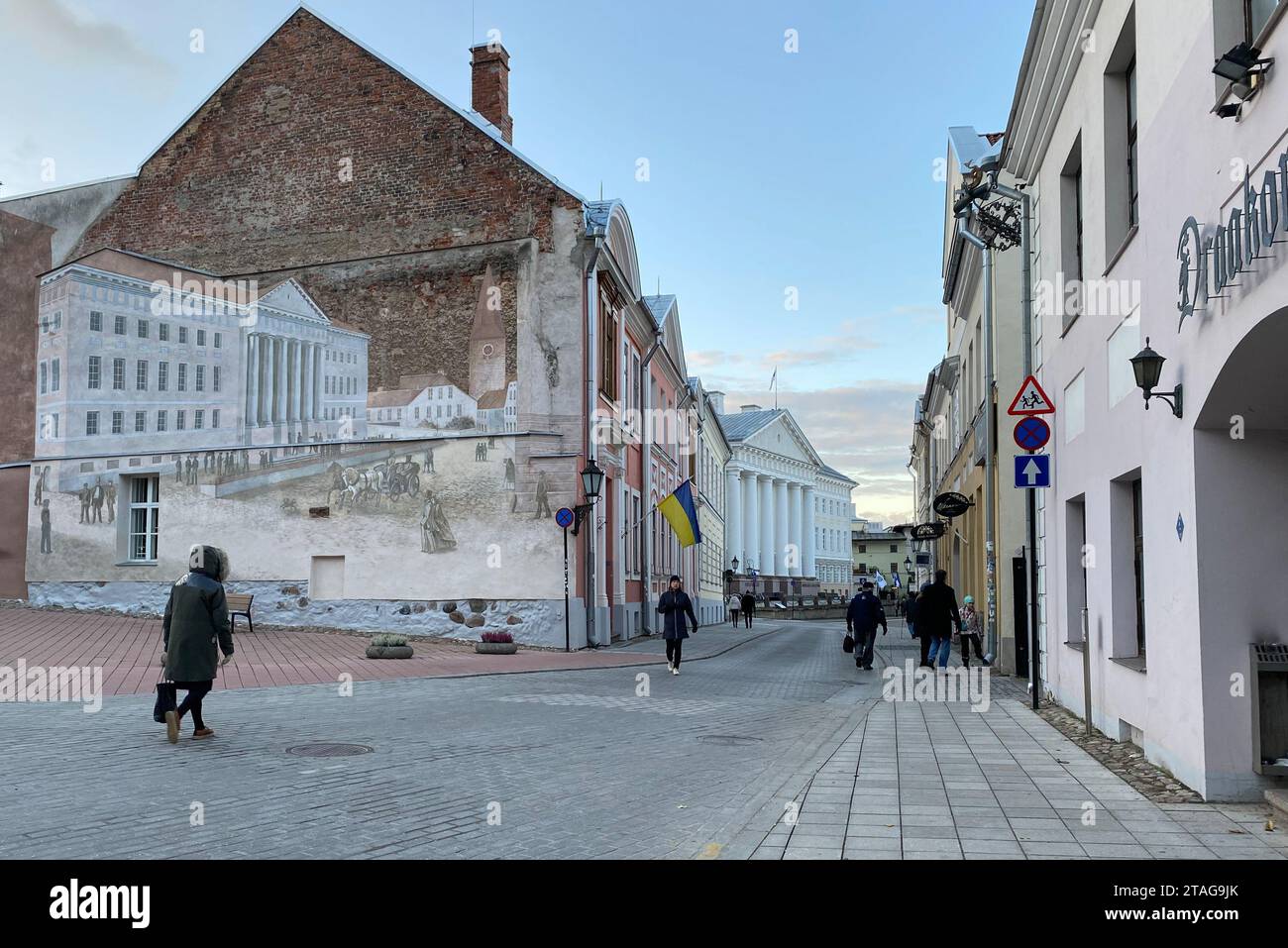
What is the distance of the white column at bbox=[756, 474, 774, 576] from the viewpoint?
310 feet

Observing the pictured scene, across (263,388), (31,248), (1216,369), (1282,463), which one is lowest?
(1282,463)

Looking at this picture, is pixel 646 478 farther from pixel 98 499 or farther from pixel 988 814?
pixel 988 814

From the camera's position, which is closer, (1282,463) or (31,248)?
(1282,463)

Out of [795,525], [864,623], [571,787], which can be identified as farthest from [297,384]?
[795,525]

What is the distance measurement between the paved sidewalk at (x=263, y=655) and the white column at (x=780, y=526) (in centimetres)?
7046

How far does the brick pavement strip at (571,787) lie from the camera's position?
6074 millimetres

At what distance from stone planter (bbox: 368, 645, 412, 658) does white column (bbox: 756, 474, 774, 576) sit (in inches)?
2987

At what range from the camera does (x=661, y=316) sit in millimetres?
38094

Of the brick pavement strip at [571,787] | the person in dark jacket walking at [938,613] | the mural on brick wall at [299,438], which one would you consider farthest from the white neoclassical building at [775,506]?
the brick pavement strip at [571,787]

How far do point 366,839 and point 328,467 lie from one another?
63.7 feet

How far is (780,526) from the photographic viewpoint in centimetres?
9825

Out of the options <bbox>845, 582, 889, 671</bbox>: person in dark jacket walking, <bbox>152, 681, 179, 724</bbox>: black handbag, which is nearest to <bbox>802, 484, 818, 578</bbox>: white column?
<bbox>845, 582, 889, 671</bbox>: person in dark jacket walking
